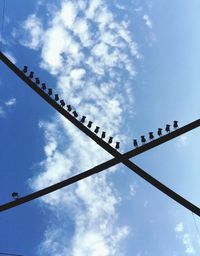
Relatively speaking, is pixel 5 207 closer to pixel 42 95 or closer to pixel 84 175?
pixel 84 175

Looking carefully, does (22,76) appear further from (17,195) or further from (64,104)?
(17,195)

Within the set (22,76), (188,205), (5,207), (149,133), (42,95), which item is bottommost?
(188,205)

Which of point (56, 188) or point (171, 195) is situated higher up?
point (56, 188)

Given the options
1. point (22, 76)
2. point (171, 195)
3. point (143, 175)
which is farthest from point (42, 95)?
point (171, 195)

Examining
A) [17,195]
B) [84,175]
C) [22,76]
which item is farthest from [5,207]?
[22,76]

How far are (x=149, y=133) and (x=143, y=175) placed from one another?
129 inches

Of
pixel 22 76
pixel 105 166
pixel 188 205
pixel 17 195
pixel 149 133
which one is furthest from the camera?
pixel 22 76

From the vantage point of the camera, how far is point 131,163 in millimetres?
17609

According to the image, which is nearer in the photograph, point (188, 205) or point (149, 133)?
point (188, 205)

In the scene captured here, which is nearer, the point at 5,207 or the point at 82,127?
the point at 5,207

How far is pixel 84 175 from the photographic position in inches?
687

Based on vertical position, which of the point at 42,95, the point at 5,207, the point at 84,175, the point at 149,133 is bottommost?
the point at 5,207

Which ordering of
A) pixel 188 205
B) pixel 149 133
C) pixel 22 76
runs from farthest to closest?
pixel 22 76 → pixel 149 133 → pixel 188 205

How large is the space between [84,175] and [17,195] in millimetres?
3464
